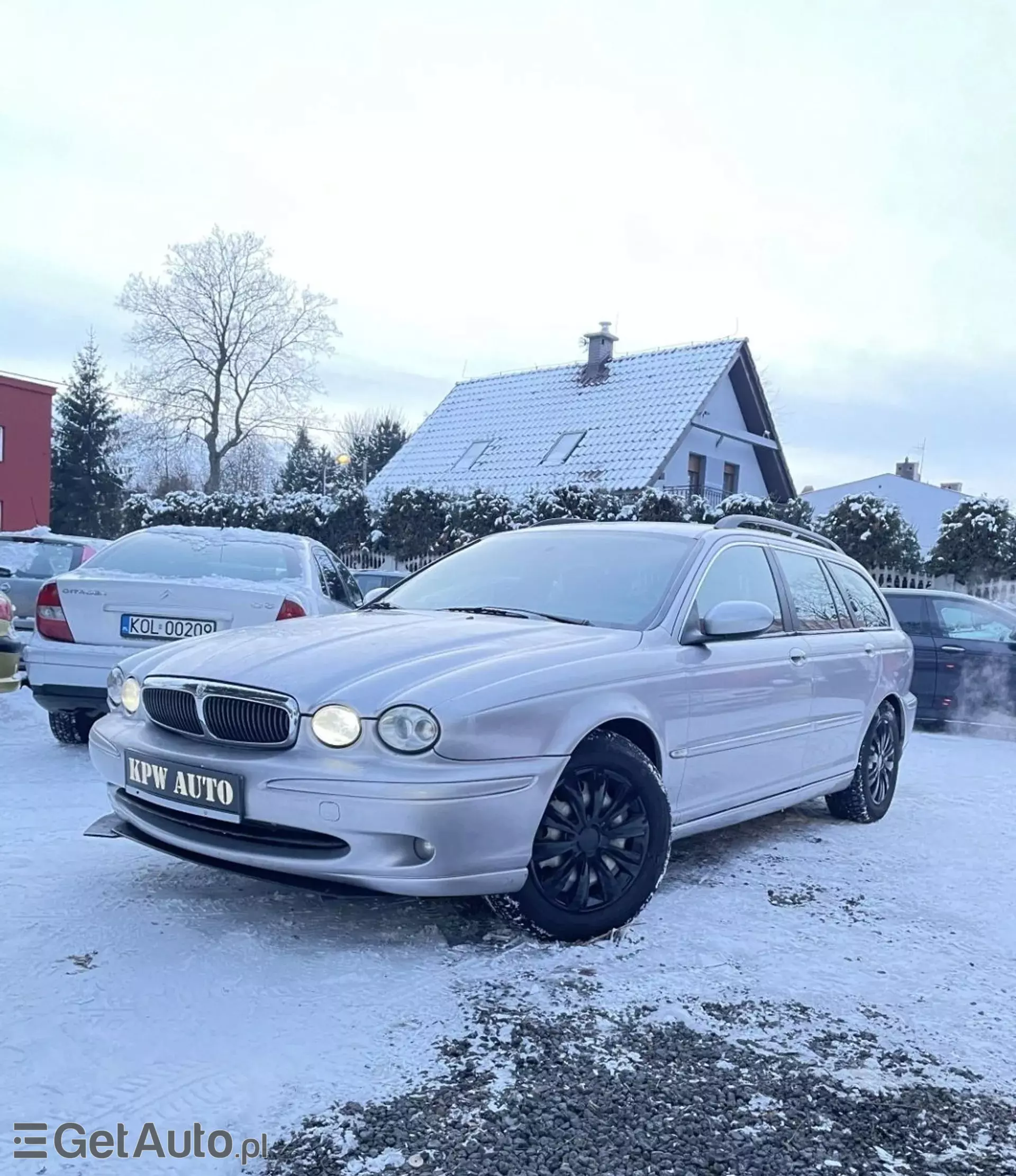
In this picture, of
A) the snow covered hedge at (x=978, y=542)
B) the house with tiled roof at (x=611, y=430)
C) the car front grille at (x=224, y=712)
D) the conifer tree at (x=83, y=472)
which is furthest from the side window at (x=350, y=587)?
the conifer tree at (x=83, y=472)

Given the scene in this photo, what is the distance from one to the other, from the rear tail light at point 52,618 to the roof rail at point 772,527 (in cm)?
379

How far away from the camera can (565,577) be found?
15.2ft

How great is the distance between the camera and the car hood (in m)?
3.30

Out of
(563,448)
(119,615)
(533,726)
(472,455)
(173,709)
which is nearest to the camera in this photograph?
(533,726)

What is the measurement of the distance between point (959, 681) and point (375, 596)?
7.30m

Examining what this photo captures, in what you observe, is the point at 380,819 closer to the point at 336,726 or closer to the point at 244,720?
the point at 336,726

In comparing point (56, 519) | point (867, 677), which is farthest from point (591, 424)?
point (56, 519)

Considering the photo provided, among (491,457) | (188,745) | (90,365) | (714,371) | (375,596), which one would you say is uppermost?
(90,365)

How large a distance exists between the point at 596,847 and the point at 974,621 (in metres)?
8.13

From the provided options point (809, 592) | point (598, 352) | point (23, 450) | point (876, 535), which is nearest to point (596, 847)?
point (809, 592)

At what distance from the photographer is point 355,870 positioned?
314cm

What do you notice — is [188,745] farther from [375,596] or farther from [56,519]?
[56,519]

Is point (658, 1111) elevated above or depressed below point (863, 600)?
below

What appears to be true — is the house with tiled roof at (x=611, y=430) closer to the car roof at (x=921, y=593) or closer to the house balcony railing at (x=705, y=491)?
the house balcony railing at (x=705, y=491)
